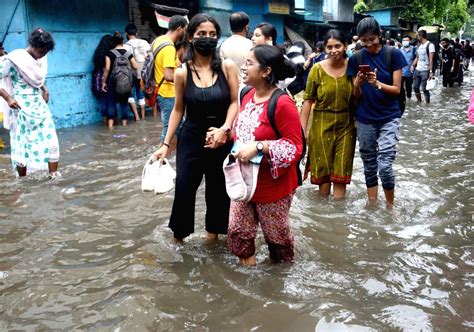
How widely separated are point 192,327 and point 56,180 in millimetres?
3805

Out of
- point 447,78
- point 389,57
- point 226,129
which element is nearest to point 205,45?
point 226,129

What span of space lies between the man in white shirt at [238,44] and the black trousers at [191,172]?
57.6 inches

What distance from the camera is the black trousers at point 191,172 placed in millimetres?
3736

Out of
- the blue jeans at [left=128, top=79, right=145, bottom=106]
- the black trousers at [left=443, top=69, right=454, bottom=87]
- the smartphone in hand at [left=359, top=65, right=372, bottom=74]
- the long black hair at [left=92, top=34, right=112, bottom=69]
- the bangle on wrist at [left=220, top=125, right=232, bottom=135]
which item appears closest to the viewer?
the bangle on wrist at [left=220, top=125, right=232, bottom=135]

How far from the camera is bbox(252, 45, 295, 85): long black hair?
10.4ft

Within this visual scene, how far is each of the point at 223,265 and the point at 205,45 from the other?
1.57 m

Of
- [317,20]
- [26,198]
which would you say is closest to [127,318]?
[26,198]

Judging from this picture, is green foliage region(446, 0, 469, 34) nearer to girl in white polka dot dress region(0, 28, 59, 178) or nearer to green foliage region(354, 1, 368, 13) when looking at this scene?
green foliage region(354, 1, 368, 13)

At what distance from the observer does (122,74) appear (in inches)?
379

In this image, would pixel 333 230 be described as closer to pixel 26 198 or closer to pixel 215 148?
pixel 215 148

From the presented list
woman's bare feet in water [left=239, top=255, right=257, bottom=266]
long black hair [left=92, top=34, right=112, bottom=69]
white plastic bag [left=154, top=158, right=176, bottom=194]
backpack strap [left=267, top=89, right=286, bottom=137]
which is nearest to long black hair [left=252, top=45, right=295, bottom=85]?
backpack strap [left=267, top=89, right=286, bottom=137]

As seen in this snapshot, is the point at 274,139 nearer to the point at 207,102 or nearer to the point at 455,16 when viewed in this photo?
the point at 207,102

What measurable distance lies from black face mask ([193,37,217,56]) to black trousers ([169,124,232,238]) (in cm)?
55

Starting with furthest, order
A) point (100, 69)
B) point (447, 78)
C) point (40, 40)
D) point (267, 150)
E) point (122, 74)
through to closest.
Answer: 1. point (447, 78)
2. point (100, 69)
3. point (122, 74)
4. point (40, 40)
5. point (267, 150)
